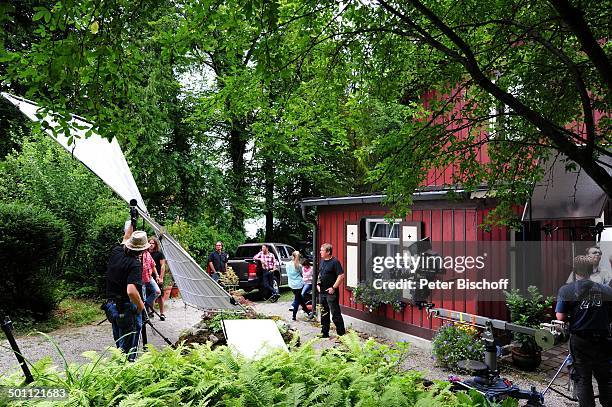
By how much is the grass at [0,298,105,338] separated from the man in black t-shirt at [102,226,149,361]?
4.56m

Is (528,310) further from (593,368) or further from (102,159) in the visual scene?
(102,159)

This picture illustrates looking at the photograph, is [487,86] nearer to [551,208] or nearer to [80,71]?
[80,71]

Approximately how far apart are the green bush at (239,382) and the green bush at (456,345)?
14.8 feet

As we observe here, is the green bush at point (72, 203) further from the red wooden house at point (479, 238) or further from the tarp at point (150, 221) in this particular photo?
the tarp at point (150, 221)

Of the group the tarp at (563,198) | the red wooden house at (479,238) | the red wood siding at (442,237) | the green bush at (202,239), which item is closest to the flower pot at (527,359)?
the red wooden house at (479,238)

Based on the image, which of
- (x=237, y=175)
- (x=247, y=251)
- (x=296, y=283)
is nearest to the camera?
(x=296, y=283)

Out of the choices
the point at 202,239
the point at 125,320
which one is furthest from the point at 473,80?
the point at 202,239

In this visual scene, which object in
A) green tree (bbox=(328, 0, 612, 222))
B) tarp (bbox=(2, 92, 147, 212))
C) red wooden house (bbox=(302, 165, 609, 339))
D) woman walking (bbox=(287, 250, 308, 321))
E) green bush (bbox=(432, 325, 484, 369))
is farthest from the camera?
woman walking (bbox=(287, 250, 308, 321))

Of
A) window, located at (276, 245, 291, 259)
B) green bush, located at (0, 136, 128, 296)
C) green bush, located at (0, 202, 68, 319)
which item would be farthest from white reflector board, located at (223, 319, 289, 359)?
window, located at (276, 245, 291, 259)

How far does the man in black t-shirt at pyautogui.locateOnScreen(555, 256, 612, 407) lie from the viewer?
5.05 m

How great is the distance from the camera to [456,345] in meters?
7.65

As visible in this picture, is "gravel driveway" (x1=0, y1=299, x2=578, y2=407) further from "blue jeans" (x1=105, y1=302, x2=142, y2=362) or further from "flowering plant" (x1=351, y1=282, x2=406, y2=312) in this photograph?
"blue jeans" (x1=105, y1=302, x2=142, y2=362)

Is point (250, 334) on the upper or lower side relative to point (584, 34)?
lower

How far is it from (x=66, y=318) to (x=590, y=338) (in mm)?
10081
